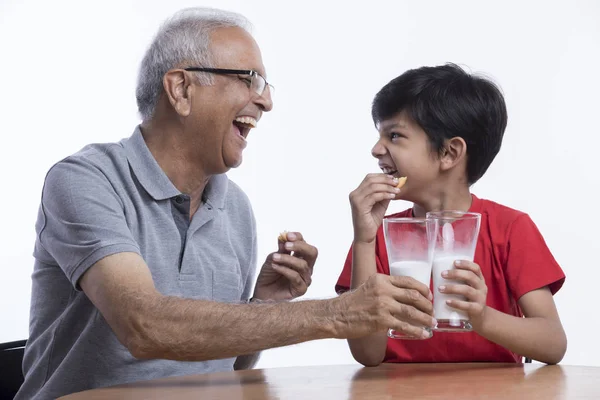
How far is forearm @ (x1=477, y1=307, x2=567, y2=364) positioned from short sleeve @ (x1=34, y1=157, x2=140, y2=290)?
2.84 feet

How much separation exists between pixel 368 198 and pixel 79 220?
75 centimetres

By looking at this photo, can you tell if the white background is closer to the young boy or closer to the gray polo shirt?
the young boy

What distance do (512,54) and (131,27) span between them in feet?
6.92

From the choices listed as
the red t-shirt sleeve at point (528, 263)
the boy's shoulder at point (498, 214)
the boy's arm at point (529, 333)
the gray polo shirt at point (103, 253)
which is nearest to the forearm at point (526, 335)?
the boy's arm at point (529, 333)

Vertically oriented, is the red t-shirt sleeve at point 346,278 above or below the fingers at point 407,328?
below

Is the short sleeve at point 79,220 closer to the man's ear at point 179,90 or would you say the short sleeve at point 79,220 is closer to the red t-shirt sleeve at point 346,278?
the man's ear at point 179,90

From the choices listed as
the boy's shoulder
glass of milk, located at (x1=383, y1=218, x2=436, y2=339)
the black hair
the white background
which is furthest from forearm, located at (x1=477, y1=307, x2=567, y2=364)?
the white background

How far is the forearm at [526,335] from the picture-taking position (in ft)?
6.17

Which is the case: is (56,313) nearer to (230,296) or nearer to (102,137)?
(230,296)

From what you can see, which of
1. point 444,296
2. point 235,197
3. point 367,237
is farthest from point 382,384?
point 235,197

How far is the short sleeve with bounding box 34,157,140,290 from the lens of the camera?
6.08 ft

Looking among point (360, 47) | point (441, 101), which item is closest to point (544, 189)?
point (360, 47)

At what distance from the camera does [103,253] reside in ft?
5.98

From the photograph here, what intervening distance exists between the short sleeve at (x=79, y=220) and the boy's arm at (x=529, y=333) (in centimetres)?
87
